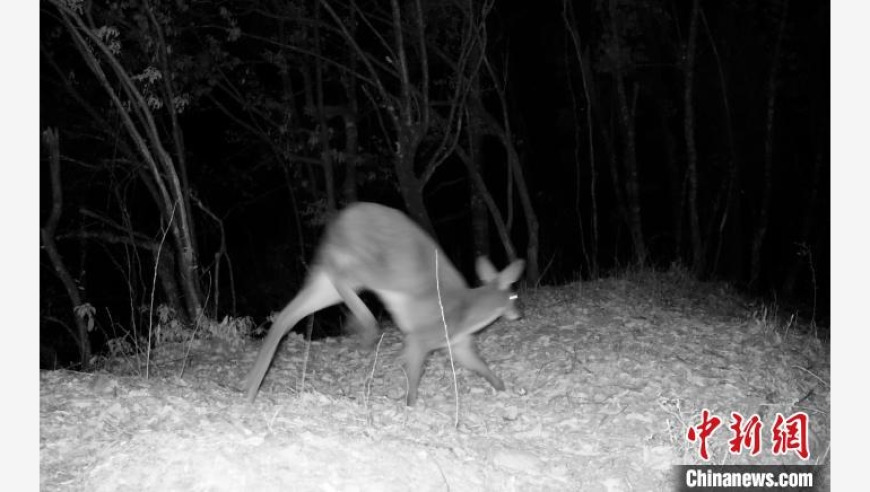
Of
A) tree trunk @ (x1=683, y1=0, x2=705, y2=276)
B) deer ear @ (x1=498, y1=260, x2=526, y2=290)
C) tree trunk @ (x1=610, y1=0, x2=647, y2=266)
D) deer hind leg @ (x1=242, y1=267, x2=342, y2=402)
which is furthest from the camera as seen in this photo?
tree trunk @ (x1=683, y1=0, x2=705, y2=276)

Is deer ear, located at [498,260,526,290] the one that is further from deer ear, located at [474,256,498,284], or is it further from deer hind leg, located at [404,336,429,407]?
deer hind leg, located at [404,336,429,407]

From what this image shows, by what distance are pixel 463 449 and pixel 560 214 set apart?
75.4 ft

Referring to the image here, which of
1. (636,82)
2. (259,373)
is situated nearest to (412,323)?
(259,373)

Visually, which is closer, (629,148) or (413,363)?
(413,363)

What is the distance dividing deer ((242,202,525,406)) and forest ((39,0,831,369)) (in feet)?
5.49

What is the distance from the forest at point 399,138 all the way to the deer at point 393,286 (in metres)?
1.67

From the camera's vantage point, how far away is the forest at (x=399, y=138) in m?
10.7

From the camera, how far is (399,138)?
1050cm

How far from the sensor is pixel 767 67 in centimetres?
1952

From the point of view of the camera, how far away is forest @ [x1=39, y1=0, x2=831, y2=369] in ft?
35.1

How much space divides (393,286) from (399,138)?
465 cm

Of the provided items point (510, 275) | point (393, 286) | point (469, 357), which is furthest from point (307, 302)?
point (510, 275)

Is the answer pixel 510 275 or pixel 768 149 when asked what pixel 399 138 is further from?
pixel 768 149

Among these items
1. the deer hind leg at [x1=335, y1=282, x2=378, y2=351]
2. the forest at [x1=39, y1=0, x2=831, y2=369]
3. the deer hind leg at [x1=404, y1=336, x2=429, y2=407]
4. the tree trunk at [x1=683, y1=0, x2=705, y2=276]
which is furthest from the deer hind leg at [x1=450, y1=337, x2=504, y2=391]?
the tree trunk at [x1=683, y1=0, x2=705, y2=276]
